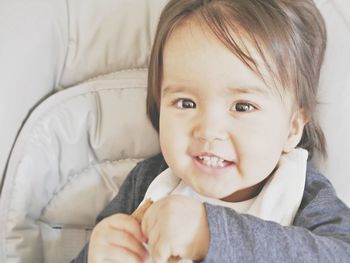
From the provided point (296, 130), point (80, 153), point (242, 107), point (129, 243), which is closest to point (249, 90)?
point (242, 107)

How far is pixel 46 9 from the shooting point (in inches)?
44.4

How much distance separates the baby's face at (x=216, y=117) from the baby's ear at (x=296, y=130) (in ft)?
0.11

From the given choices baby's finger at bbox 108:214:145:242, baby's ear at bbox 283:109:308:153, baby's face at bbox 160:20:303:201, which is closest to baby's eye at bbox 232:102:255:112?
baby's face at bbox 160:20:303:201

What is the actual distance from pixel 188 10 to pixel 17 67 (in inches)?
11.8

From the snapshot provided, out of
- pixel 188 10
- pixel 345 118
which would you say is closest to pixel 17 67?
pixel 188 10

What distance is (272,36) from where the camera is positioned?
2.97ft

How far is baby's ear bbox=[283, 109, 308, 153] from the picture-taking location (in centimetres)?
99

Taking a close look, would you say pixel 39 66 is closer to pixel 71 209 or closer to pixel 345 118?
pixel 71 209

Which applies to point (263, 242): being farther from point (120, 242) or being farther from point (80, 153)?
point (80, 153)

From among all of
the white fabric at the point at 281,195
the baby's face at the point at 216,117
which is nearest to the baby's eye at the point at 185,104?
the baby's face at the point at 216,117

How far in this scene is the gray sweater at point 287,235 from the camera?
77 centimetres

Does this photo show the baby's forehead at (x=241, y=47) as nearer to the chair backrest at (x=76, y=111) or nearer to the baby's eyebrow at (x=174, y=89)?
the baby's eyebrow at (x=174, y=89)

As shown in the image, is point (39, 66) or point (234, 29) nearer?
point (234, 29)

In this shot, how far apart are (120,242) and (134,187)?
10.1 inches
